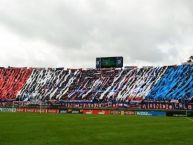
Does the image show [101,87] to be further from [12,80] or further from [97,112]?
[12,80]

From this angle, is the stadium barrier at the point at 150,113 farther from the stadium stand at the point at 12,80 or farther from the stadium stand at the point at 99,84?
the stadium stand at the point at 12,80

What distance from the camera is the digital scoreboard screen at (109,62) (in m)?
98.4

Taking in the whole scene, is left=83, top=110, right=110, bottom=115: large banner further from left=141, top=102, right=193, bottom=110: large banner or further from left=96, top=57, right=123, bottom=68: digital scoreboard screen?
left=96, top=57, right=123, bottom=68: digital scoreboard screen

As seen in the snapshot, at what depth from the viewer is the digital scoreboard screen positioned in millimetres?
98438

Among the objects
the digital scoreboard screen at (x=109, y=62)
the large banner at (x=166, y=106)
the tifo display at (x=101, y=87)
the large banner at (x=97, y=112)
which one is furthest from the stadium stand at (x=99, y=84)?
the large banner at (x=97, y=112)

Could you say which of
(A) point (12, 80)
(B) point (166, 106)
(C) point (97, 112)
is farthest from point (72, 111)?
(A) point (12, 80)

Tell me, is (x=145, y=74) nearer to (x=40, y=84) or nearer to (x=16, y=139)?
(x=40, y=84)

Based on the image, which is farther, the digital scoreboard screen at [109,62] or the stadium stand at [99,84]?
the digital scoreboard screen at [109,62]

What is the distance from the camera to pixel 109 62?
99688 millimetres

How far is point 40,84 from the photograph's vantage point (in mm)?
106000

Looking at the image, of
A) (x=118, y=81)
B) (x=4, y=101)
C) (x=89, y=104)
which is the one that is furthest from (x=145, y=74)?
(x=4, y=101)

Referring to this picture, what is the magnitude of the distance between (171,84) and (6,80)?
4486 centimetres

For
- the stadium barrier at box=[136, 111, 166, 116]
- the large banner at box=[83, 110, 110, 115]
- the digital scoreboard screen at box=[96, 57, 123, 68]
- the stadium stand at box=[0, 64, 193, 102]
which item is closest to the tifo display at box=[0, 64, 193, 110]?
the stadium stand at box=[0, 64, 193, 102]

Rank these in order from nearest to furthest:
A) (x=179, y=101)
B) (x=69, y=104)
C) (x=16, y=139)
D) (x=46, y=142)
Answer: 1. (x=46, y=142)
2. (x=16, y=139)
3. (x=179, y=101)
4. (x=69, y=104)
